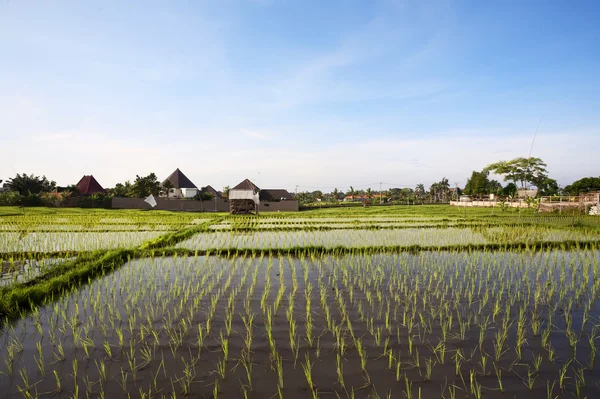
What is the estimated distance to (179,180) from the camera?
39812 mm

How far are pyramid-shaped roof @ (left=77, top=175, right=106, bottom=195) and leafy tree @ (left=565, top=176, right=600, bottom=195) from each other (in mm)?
51940

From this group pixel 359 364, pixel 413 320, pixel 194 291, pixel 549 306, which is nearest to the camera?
pixel 359 364

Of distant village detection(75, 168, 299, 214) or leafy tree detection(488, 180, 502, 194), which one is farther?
leafy tree detection(488, 180, 502, 194)

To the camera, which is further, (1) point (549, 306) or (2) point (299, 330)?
(1) point (549, 306)

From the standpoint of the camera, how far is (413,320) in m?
3.93

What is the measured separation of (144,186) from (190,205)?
Answer: 461cm

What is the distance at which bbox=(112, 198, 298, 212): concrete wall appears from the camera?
93.2 ft

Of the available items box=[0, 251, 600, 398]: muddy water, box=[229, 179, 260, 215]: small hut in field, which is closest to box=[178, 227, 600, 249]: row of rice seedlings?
box=[0, 251, 600, 398]: muddy water

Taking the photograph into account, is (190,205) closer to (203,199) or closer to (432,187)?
(203,199)

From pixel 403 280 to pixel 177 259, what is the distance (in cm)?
469

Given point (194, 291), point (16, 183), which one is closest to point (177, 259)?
point (194, 291)

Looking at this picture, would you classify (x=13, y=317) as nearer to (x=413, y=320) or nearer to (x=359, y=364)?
Result: (x=359, y=364)

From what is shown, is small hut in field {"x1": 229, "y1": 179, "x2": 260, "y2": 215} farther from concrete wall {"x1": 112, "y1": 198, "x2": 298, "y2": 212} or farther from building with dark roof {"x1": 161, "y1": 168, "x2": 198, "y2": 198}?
building with dark roof {"x1": 161, "y1": 168, "x2": 198, "y2": 198}

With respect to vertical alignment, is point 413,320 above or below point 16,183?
below
